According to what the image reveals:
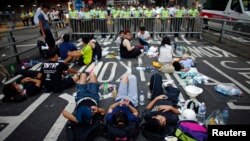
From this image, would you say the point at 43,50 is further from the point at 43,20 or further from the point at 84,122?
the point at 84,122

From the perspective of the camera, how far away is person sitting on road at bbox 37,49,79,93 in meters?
5.81

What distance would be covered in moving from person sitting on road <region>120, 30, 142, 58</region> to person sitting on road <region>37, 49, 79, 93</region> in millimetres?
3478

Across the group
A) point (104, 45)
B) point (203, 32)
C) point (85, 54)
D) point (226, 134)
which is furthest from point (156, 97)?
point (203, 32)

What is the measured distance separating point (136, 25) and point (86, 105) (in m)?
10.2

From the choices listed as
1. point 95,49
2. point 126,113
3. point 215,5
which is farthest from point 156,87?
point 215,5

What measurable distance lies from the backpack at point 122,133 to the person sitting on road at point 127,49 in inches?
210

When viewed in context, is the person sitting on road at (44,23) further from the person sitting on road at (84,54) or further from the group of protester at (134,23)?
the group of protester at (134,23)

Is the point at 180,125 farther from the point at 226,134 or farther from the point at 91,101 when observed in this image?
the point at 91,101

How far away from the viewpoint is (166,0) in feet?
120

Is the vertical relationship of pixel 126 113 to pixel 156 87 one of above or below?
below

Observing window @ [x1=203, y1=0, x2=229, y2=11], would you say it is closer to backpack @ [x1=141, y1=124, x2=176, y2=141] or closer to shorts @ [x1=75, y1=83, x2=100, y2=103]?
shorts @ [x1=75, y1=83, x2=100, y2=103]

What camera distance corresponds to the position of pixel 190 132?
3729mm

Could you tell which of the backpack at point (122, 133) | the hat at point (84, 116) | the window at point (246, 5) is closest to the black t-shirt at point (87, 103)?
the hat at point (84, 116)

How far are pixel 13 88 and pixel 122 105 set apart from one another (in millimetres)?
3099
